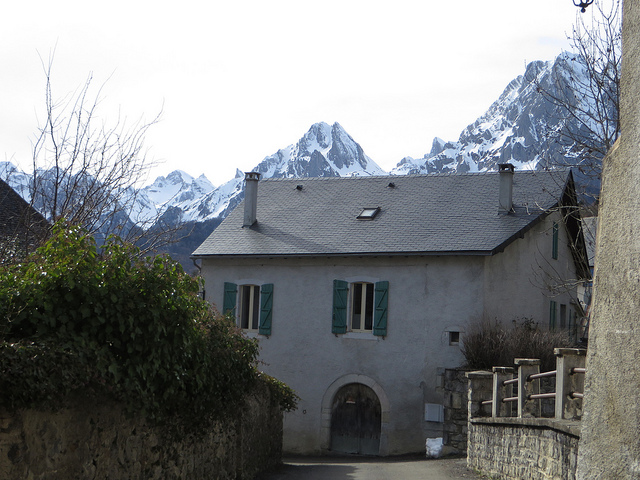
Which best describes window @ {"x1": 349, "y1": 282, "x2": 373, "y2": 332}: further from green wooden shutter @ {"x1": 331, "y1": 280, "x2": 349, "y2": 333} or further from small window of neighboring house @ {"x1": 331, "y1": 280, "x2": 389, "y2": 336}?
green wooden shutter @ {"x1": 331, "y1": 280, "x2": 349, "y2": 333}

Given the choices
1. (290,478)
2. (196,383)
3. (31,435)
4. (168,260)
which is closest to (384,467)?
(290,478)

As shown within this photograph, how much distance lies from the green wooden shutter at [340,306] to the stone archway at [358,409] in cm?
134

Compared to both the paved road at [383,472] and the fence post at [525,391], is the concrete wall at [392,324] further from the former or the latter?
the fence post at [525,391]

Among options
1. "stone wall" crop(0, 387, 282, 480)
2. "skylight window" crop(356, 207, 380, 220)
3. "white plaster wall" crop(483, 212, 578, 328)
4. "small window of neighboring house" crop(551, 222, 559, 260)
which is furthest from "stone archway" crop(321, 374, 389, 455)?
"stone wall" crop(0, 387, 282, 480)

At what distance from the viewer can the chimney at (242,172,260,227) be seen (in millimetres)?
22953

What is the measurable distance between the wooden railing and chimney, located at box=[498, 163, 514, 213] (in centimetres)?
598

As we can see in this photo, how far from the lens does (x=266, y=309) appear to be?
21062 mm

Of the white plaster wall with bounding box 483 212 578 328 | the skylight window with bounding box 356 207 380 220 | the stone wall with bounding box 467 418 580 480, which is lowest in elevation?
the stone wall with bounding box 467 418 580 480

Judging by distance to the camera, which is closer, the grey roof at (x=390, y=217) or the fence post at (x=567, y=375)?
the fence post at (x=567, y=375)

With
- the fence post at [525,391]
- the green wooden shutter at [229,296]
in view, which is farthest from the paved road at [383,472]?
the green wooden shutter at [229,296]

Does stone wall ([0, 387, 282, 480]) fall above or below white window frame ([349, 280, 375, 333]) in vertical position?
below

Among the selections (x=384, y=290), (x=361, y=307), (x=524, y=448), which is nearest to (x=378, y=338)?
(x=361, y=307)

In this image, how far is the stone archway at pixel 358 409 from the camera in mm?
19469

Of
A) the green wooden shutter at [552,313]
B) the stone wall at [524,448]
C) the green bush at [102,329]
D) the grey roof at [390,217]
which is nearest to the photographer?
the green bush at [102,329]
